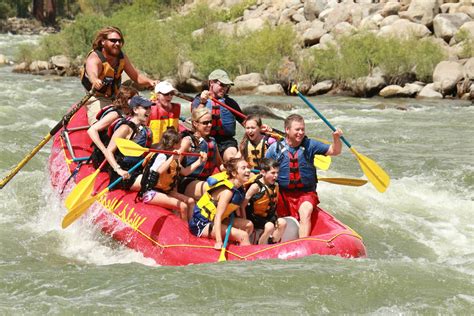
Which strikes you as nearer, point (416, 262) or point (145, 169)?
point (416, 262)

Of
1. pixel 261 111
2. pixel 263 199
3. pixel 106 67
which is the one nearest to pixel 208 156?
pixel 263 199

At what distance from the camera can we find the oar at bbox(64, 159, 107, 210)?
5.52 meters

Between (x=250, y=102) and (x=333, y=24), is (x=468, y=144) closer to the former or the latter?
(x=250, y=102)

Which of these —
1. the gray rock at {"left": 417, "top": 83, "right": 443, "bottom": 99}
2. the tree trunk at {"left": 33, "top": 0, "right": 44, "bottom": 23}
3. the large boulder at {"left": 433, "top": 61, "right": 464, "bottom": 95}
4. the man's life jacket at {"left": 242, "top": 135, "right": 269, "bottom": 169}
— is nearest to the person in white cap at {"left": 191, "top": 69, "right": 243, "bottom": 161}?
the man's life jacket at {"left": 242, "top": 135, "right": 269, "bottom": 169}

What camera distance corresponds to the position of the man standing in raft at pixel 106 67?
6.50m

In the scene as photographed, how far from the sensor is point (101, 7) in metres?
39.4

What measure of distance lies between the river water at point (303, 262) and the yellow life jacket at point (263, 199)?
527 millimetres

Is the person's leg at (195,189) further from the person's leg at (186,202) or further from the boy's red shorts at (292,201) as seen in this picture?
the boy's red shorts at (292,201)

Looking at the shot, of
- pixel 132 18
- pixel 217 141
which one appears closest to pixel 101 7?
pixel 132 18

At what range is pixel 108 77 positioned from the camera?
667cm

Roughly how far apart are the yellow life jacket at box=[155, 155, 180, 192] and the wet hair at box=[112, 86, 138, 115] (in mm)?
854

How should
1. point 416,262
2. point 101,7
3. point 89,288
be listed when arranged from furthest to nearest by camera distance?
point 101,7 → point 416,262 → point 89,288

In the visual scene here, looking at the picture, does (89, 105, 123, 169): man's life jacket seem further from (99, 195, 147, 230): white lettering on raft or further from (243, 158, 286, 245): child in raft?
(243, 158, 286, 245): child in raft

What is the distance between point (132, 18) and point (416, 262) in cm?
2080
